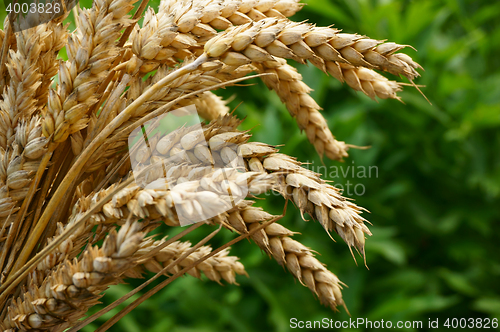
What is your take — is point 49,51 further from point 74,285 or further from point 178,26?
point 74,285

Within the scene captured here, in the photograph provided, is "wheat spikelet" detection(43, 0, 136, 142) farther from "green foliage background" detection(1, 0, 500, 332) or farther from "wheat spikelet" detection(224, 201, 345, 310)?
A: "green foliage background" detection(1, 0, 500, 332)

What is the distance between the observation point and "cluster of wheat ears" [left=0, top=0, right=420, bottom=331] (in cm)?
33

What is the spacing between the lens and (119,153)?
42cm

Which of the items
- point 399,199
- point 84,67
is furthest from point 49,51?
point 399,199

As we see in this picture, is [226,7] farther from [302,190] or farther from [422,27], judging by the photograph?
[422,27]

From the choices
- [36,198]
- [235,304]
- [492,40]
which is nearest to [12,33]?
[36,198]

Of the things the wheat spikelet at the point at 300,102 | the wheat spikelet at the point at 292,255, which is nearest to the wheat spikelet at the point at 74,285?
the wheat spikelet at the point at 292,255

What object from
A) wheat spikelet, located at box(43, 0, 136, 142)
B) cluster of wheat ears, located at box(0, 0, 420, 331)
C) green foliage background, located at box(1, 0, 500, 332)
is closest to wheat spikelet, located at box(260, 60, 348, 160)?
cluster of wheat ears, located at box(0, 0, 420, 331)

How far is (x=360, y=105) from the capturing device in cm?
148

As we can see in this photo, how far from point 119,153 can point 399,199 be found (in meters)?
1.34

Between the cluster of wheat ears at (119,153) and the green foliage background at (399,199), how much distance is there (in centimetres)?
87

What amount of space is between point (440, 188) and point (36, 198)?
1.61 m

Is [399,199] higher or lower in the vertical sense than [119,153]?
lower

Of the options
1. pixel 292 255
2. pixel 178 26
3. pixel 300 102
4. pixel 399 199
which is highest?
pixel 178 26
